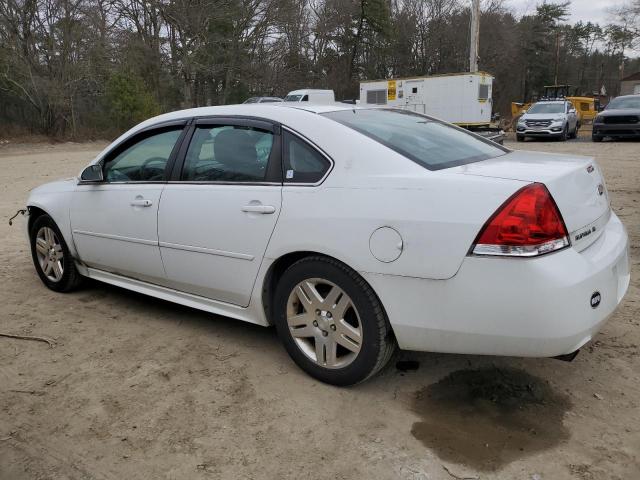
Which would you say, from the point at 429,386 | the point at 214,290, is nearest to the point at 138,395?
the point at 214,290

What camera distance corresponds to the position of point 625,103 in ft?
68.4

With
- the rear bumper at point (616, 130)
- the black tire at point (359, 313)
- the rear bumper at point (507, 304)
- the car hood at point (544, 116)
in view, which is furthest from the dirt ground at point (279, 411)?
the car hood at point (544, 116)

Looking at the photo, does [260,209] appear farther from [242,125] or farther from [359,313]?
[359,313]

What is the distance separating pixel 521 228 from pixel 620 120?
67.6 feet

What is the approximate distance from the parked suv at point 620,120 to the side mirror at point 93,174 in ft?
66.7

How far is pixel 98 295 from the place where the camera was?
4.80 metres

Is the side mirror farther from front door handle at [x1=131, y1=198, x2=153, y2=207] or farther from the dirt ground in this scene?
the dirt ground

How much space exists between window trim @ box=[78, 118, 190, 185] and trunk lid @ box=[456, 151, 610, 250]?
6.30ft

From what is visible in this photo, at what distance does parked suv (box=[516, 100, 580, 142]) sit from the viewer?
22.3 meters

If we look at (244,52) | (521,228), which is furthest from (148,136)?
(244,52)

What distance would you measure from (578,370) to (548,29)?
6653 cm

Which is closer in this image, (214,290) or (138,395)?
(138,395)

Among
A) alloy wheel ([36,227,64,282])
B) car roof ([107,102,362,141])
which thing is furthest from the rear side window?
alloy wheel ([36,227,64,282])

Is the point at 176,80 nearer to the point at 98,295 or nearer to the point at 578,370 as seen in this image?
the point at 98,295
